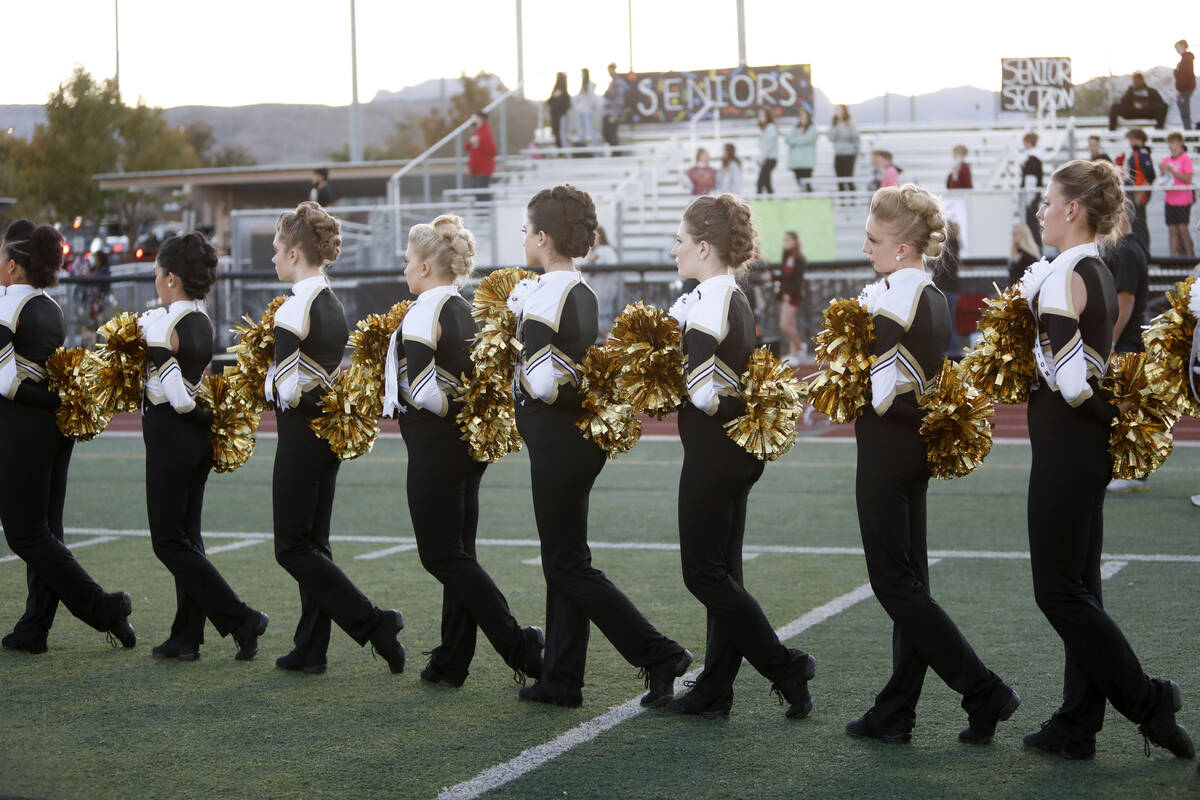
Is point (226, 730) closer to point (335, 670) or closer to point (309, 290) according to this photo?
point (335, 670)

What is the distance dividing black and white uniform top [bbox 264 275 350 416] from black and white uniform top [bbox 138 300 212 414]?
40 cm

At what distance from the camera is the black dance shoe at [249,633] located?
5941mm

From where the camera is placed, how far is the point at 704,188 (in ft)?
74.6

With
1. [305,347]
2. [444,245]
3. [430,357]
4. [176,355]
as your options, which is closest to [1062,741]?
[430,357]

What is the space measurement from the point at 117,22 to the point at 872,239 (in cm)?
4476

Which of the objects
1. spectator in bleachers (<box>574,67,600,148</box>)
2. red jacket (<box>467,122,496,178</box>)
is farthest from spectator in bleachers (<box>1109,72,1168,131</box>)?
red jacket (<box>467,122,496,178</box>)

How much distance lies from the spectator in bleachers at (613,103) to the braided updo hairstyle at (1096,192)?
2398 cm

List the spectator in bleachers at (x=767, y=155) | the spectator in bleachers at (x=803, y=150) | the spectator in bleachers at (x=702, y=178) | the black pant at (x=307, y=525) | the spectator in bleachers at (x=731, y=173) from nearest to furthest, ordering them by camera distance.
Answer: the black pant at (x=307, y=525) → the spectator in bleachers at (x=731, y=173) → the spectator in bleachers at (x=702, y=178) → the spectator in bleachers at (x=767, y=155) → the spectator in bleachers at (x=803, y=150)

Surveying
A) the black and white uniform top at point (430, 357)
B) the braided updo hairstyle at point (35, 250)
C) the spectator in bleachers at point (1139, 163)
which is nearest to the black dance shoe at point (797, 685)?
the black and white uniform top at point (430, 357)

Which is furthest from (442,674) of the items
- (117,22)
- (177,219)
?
(177,219)

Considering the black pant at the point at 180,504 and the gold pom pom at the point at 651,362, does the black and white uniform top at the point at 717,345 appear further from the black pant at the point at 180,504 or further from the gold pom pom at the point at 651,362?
the black pant at the point at 180,504

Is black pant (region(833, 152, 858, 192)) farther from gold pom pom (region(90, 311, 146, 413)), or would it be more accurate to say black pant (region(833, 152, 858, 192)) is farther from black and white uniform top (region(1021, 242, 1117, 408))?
black and white uniform top (region(1021, 242, 1117, 408))

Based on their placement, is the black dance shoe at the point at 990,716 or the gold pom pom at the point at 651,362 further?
the gold pom pom at the point at 651,362

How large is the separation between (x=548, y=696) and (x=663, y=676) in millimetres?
430
